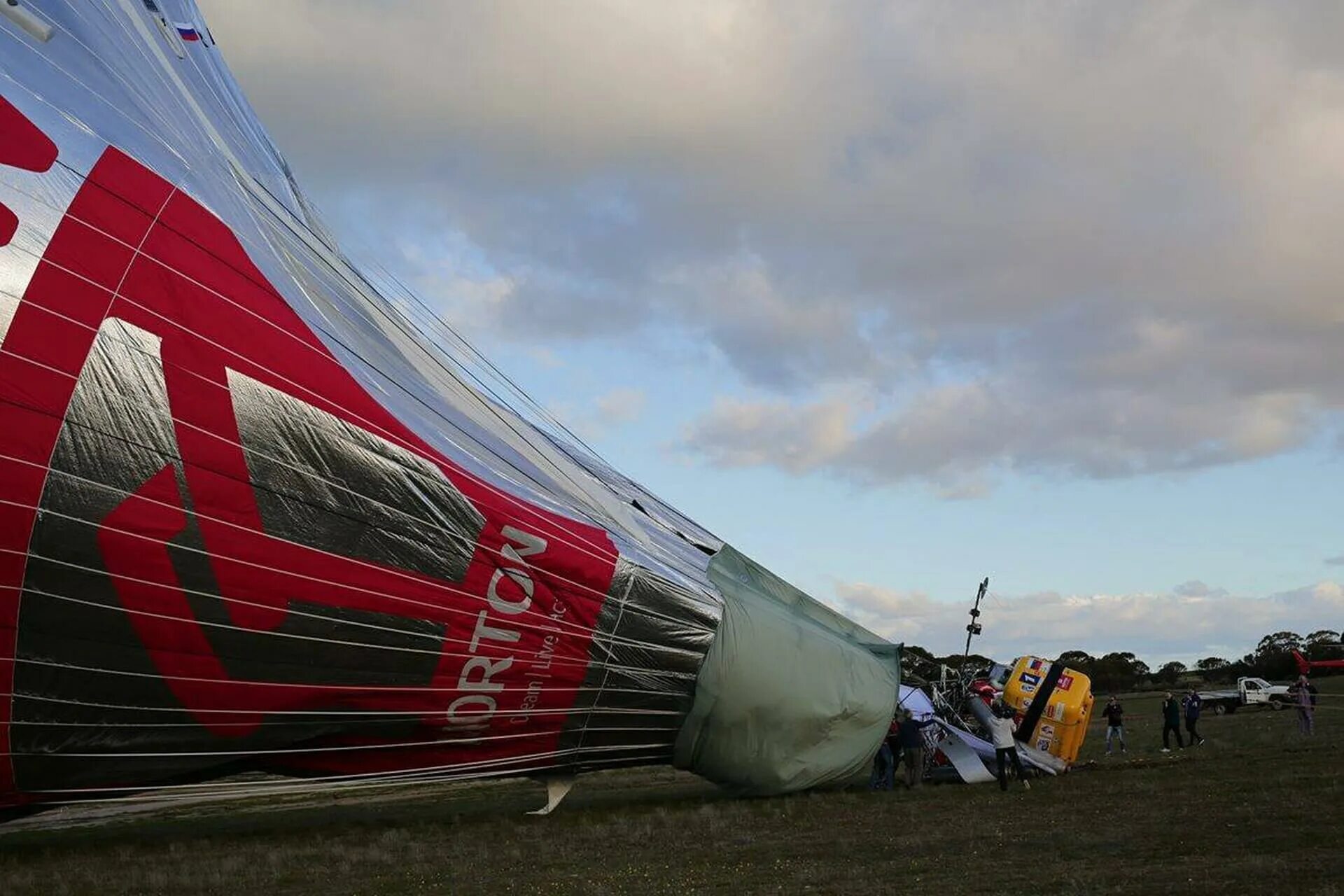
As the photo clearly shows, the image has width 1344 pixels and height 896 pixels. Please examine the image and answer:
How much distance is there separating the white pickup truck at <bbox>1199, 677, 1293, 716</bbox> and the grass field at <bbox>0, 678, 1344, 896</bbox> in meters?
21.5

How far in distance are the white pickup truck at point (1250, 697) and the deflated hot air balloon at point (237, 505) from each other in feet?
93.3

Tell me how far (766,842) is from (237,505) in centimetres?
465

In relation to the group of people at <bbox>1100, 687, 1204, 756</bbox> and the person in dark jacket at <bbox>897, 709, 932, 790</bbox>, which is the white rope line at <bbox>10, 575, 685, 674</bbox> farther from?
the group of people at <bbox>1100, 687, 1204, 756</bbox>

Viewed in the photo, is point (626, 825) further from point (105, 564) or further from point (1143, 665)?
point (1143, 665)

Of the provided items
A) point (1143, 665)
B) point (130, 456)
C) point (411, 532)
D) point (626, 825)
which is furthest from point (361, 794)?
point (1143, 665)

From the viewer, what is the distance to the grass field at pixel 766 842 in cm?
818

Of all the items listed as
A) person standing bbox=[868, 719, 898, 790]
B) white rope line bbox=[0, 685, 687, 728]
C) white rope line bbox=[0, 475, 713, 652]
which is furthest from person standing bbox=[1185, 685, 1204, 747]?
white rope line bbox=[0, 475, 713, 652]

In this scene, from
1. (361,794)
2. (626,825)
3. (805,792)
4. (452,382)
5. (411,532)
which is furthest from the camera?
(361,794)

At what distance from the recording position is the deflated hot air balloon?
733cm

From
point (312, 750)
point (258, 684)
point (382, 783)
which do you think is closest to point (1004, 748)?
point (382, 783)

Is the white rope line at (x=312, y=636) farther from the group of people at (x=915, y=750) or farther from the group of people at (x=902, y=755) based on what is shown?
the group of people at (x=902, y=755)

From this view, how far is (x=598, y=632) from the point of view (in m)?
9.97

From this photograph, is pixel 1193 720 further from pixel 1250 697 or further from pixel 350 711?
pixel 1250 697

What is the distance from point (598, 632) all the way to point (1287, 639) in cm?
6688
